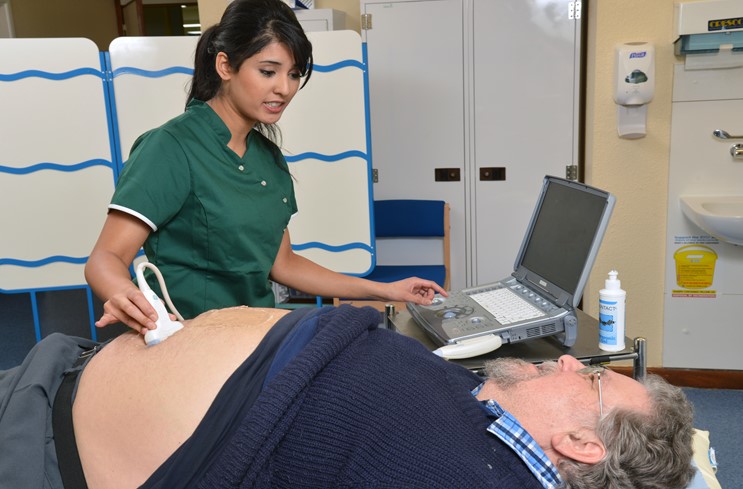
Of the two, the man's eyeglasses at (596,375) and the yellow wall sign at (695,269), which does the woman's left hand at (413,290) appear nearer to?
the man's eyeglasses at (596,375)

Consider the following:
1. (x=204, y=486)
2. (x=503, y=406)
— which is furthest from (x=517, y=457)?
(x=204, y=486)

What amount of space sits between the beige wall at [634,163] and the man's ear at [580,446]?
86.1 inches

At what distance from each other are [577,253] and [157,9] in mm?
5992

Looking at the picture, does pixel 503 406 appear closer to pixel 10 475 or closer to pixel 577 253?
pixel 577 253

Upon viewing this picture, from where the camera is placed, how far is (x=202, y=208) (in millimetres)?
1489

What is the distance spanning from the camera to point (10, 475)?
905 millimetres

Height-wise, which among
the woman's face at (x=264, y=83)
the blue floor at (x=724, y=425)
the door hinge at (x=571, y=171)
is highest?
the woman's face at (x=264, y=83)

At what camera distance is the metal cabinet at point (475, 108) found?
325 centimetres

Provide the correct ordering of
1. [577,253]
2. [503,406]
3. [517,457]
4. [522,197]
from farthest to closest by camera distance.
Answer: [522,197], [577,253], [503,406], [517,457]

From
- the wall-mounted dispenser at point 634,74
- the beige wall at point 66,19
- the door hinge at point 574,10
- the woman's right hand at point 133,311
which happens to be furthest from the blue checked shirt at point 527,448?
the beige wall at point 66,19

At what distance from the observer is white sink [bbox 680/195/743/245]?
271 cm

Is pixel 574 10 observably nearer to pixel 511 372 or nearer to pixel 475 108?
pixel 475 108

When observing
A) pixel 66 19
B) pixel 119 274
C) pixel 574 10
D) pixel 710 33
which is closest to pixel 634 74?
pixel 710 33

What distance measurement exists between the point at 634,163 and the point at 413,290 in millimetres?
1728
